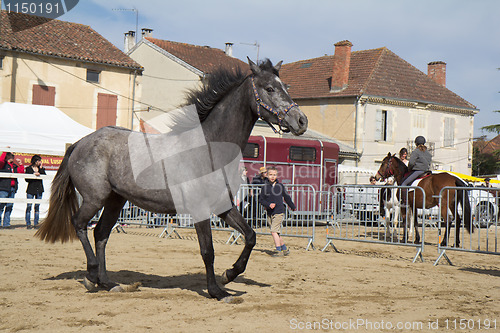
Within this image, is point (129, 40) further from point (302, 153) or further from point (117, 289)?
point (117, 289)

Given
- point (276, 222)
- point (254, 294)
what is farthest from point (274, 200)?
point (254, 294)

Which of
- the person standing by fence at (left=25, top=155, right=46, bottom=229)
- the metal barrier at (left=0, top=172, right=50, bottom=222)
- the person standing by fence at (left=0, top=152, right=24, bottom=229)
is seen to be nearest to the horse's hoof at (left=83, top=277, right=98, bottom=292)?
the metal barrier at (left=0, top=172, right=50, bottom=222)

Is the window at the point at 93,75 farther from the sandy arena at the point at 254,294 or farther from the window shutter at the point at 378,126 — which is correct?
the sandy arena at the point at 254,294

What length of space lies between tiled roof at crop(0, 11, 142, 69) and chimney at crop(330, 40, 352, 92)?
13.6m

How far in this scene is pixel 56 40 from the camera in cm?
2962

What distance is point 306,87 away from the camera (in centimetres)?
3859

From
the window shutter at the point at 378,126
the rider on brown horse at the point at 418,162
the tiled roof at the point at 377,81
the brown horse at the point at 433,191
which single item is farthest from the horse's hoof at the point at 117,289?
the window shutter at the point at 378,126

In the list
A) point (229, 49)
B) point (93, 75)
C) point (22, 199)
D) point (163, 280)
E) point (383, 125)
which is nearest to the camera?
point (163, 280)

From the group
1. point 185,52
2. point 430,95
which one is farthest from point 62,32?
point 430,95

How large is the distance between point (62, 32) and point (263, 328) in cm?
3006

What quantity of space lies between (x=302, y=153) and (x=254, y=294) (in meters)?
14.7

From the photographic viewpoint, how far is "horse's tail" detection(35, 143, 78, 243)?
674 centimetres

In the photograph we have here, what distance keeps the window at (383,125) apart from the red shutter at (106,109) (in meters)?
17.3

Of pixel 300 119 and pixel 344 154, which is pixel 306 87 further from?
pixel 300 119
